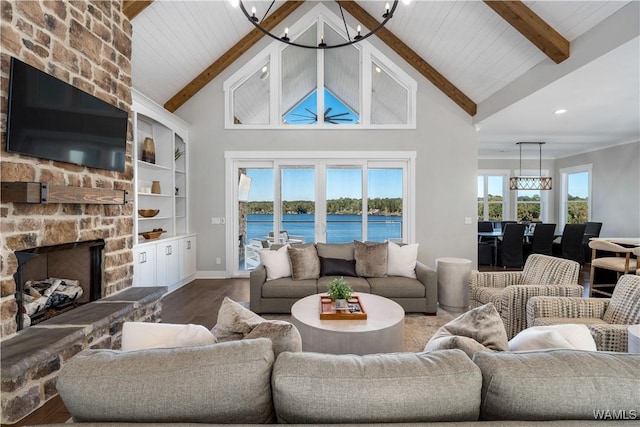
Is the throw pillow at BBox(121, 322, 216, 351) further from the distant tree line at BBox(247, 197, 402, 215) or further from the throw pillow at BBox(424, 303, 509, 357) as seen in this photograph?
the distant tree line at BBox(247, 197, 402, 215)

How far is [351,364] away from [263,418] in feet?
1.08

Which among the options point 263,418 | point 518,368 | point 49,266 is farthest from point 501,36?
point 49,266

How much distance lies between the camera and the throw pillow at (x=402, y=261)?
3914 millimetres

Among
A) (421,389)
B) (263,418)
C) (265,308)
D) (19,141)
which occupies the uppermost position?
(19,141)

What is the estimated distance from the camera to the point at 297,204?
5785 millimetres

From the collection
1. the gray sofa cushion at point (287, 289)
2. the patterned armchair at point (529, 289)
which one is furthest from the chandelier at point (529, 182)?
the gray sofa cushion at point (287, 289)

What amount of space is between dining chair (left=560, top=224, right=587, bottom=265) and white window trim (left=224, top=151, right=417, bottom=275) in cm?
304

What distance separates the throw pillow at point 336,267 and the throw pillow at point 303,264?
0.08 metres

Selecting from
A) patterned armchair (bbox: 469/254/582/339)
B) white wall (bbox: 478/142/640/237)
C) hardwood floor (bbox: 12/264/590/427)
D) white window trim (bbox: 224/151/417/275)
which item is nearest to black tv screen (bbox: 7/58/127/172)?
hardwood floor (bbox: 12/264/590/427)

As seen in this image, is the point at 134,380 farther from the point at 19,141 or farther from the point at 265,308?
the point at 265,308

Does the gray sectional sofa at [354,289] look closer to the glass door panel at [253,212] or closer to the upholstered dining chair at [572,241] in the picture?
the glass door panel at [253,212]

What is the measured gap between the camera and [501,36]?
4012 mm

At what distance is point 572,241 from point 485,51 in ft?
13.5

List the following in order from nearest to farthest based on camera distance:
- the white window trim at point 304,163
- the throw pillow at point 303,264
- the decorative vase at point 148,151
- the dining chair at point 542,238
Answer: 1. the throw pillow at point 303,264
2. the decorative vase at point 148,151
3. the white window trim at point 304,163
4. the dining chair at point 542,238
